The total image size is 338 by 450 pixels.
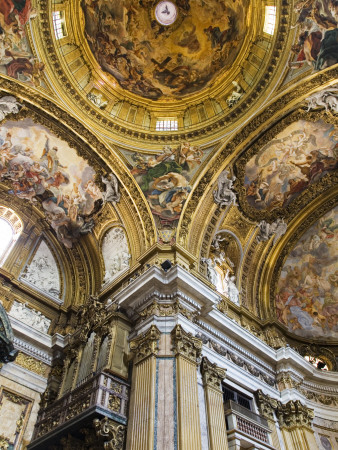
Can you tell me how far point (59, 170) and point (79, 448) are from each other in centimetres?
894

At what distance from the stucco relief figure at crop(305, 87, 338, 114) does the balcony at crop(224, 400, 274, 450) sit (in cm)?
979

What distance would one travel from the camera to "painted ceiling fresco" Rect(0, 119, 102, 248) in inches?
526

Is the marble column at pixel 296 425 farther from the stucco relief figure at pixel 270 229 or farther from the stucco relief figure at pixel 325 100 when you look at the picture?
the stucco relief figure at pixel 325 100

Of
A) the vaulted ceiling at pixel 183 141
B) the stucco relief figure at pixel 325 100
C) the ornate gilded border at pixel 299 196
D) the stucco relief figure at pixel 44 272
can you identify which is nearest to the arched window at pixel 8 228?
the vaulted ceiling at pixel 183 141

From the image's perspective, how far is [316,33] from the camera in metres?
12.6

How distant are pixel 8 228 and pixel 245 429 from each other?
33.3ft

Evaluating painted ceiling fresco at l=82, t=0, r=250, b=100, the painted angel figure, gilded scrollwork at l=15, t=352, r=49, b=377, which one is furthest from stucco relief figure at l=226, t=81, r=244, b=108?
gilded scrollwork at l=15, t=352, r=49, b=377

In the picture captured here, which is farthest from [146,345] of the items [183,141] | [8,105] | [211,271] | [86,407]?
[8,105]

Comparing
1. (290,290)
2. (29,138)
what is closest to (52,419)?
(29,138)

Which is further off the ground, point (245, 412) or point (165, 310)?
point (165, 310)

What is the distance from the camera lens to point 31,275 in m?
13.5

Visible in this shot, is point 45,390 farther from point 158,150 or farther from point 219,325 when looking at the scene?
point 158,150

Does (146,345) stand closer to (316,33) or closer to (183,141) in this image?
(183,141)

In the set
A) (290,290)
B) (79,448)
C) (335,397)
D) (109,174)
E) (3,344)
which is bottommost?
(79,448)
